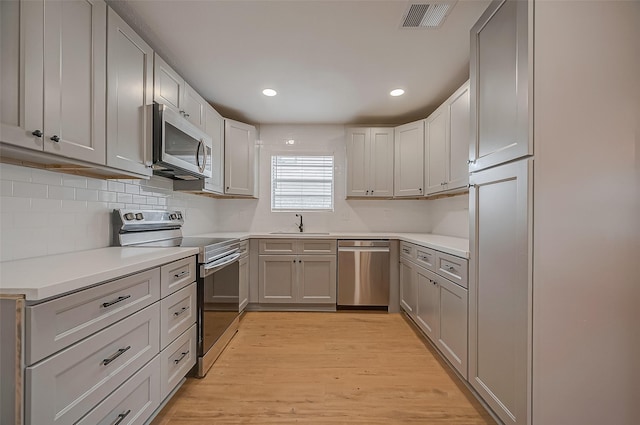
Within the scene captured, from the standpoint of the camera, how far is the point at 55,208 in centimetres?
157

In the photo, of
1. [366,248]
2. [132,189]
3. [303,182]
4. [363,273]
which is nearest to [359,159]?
[303,182]

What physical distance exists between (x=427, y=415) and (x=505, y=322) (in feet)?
2.45

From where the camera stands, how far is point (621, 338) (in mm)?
1249

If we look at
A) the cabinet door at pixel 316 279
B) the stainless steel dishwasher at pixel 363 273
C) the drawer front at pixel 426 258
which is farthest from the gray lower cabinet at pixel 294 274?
the drawer front at pixel 426 258

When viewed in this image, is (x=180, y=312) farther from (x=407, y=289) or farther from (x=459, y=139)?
(x=459, y=139)

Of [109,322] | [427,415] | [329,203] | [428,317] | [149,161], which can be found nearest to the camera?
[109,322]

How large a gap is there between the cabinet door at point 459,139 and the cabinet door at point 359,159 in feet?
3.72

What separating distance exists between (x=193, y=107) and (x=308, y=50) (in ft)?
4.06

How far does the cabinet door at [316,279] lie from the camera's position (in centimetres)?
333

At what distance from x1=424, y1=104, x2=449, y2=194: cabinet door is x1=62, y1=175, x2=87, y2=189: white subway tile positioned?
2993mm

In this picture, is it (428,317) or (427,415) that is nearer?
(427,415)

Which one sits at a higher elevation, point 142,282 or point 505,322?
point 142,282

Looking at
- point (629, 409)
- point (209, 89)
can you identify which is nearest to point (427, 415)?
A: point (629, 409)

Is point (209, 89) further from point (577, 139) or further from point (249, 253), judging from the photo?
point (577, 139)
